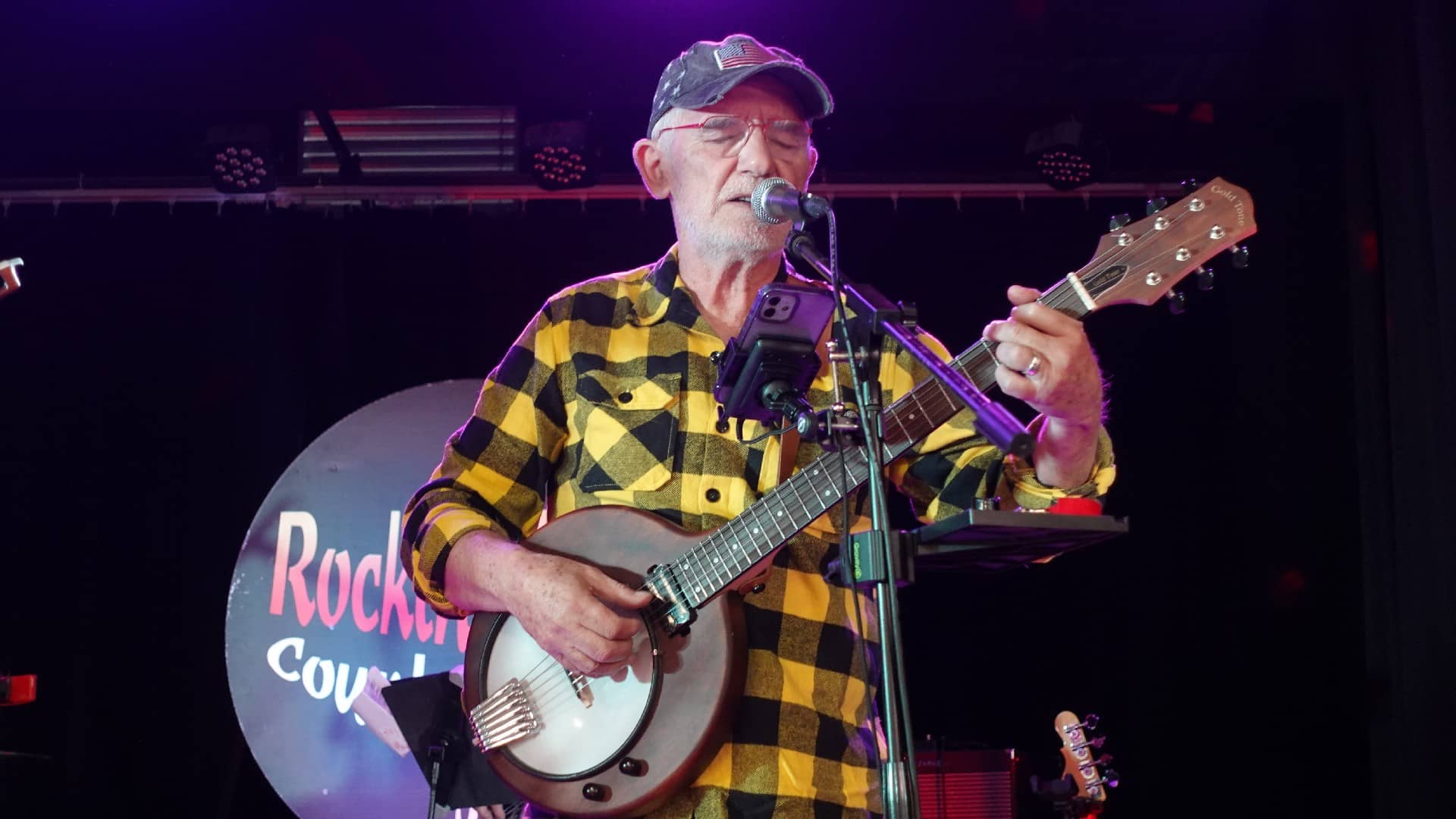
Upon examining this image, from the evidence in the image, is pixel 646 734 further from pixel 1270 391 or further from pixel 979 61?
pixel 1270 391

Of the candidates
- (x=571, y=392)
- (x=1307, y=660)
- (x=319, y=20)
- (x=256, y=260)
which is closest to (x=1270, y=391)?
(x=1307, y=660)

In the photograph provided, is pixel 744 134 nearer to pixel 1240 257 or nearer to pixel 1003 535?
pixel 1240 257

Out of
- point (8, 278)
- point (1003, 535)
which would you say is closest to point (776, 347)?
point (1003, 535)

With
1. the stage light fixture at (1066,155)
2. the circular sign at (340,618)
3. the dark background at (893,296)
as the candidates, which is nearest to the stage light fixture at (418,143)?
the dark background at (893,296)

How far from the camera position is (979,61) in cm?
471

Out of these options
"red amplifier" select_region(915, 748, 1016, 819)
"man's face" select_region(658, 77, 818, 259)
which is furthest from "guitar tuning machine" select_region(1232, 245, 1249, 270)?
"red amplifier" select_region(915, 748, 1016, 819)

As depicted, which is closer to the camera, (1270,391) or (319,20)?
(319,20)

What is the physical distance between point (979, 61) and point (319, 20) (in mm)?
2620

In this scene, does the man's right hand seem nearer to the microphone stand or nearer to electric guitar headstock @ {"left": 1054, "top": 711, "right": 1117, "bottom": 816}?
the microphone stand

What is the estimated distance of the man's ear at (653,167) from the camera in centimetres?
297

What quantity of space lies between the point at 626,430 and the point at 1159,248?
3.73ft

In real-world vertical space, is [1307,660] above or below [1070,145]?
below

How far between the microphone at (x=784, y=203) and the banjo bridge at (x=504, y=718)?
3.66 feet

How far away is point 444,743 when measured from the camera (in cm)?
262
